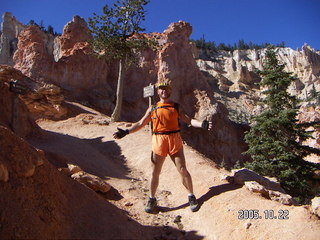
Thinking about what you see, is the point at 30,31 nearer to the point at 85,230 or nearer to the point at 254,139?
the point at 254,139

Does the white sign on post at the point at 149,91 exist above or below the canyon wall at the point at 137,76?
below

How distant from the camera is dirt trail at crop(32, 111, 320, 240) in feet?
10.2

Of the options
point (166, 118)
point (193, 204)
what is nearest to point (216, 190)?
point (193, 204)

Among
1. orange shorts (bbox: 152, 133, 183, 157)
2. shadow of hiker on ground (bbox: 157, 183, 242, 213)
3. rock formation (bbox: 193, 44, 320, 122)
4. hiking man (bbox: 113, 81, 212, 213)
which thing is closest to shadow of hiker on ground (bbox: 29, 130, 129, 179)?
shadow of hiker on ground (bbox: 157, 183, 242, 213)

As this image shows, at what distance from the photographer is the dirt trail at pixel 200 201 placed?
3.12 m

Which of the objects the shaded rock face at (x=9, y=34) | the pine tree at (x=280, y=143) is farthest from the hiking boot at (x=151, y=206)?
the shaded rock face at (x=9, y=34)

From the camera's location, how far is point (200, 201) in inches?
159

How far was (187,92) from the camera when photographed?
23.0 m

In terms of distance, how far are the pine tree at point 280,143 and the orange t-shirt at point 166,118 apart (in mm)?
7957

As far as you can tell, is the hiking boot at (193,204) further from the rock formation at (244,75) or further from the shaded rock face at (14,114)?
the rock formation at (244,75)

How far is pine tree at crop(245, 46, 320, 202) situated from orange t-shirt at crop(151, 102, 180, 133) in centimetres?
796

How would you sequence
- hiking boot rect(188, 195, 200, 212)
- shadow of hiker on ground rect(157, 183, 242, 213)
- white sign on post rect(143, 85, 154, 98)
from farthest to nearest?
white sign on post rect(143, 85, 154, 98) → shadow of hiker on ground rect(157, 183, 242, 213) → hiking boot rect(188, 195, 200, 212)
